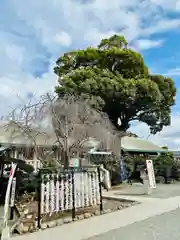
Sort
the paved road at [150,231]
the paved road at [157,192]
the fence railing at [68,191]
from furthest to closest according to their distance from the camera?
the paved road at [157,192], the fence railing at [68,191], the paved road at [150,231]

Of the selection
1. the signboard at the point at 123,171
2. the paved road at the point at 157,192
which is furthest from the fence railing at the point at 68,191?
the signboard at the point at 123,171

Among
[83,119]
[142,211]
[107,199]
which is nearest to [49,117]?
[83,119]

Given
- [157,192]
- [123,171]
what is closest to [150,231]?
[157,192]

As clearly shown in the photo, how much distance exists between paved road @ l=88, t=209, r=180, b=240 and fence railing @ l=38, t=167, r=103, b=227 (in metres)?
1.80

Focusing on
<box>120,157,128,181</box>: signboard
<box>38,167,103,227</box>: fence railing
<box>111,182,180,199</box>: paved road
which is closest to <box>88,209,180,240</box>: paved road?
<box>38,167,103,227</box>: fence railing

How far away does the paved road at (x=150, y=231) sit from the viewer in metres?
5.62

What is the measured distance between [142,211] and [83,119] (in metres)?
5.49

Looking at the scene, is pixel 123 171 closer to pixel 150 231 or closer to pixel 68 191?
pixel 68 191

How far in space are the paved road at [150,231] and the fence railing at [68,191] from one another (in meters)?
1.80

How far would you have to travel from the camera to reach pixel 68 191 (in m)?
7.67

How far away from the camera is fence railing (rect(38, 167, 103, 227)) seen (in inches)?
281

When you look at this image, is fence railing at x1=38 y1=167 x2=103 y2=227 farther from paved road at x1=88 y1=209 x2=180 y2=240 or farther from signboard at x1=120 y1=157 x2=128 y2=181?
signboard at x1=120 y1=157 x2=128 y2=181

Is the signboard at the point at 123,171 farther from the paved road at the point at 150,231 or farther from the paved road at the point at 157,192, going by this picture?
the paved road at the point at 150,231

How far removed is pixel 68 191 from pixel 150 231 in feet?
8.70
